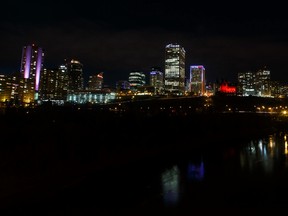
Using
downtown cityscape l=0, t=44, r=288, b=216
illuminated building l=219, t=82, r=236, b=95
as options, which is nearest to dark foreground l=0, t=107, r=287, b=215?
downtown cityscape l=0, t=44, r=288, b=216

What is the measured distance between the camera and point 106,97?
18650 cm

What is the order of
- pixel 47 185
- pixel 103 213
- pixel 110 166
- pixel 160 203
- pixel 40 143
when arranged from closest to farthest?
pixel 103 213, pixel 160 203, pixel 47 185, pixel 40 143, pixel 110 166

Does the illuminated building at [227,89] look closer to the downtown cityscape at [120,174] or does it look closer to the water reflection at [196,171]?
the downtown cityscape at [120,174]

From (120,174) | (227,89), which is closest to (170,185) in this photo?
(120,174)

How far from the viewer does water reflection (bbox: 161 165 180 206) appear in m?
13.3

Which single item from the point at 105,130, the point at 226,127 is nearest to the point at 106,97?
the point at 226,127

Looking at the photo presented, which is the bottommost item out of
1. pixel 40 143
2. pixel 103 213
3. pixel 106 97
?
pixel 103 213

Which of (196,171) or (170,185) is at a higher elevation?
(196,171)

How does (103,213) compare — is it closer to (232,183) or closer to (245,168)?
(232,183)

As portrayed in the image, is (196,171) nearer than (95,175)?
No

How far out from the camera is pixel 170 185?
15945mm

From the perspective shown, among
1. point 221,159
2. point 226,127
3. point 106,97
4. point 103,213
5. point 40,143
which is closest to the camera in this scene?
point 103,213

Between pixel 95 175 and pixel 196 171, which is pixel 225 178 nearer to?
pixel 196 171

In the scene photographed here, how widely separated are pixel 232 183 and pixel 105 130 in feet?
42.3
